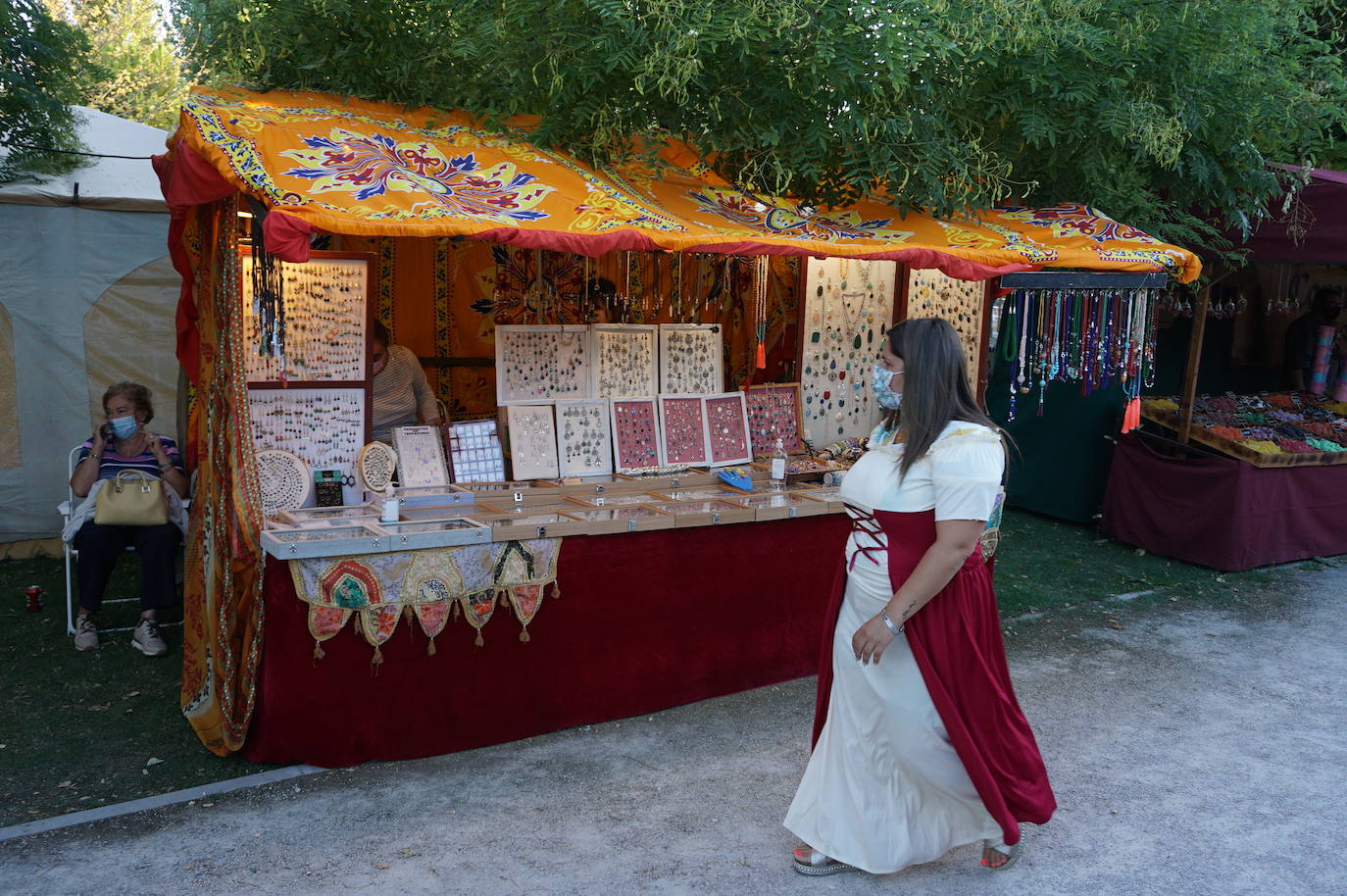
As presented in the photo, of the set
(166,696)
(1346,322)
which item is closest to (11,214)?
(166,696)

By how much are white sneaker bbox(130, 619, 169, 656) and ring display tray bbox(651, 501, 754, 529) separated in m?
2.41

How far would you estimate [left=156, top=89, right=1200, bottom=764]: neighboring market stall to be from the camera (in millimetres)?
3918

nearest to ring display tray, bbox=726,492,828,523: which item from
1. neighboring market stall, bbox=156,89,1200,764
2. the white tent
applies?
neighboring market stall, bbox=156,89,1200,764

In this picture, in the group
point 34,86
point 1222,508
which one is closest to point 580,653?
point 34,86

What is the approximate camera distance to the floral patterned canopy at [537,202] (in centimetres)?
392

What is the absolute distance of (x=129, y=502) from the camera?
5.03 m

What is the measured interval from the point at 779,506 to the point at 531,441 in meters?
1.29

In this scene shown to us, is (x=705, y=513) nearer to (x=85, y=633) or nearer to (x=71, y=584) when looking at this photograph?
(x=85, y=633)

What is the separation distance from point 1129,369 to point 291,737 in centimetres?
493

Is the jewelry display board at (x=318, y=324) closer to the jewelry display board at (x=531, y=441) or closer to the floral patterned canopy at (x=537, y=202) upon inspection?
the floral patterned canopy at (x=537, y=202)

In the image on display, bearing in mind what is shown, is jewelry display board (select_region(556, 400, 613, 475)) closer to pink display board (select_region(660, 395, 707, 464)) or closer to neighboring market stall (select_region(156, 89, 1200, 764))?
neighboring market stall (select_region(156, 89, 1200, 764))

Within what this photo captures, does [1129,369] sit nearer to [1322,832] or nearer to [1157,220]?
[1157,220]

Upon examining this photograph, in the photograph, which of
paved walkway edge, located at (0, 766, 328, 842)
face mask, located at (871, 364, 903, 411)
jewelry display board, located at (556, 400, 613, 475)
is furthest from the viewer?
jewelry display board, located at (556, 400, 613, 475)

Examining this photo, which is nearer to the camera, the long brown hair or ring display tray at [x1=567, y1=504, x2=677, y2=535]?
the long brown hair
